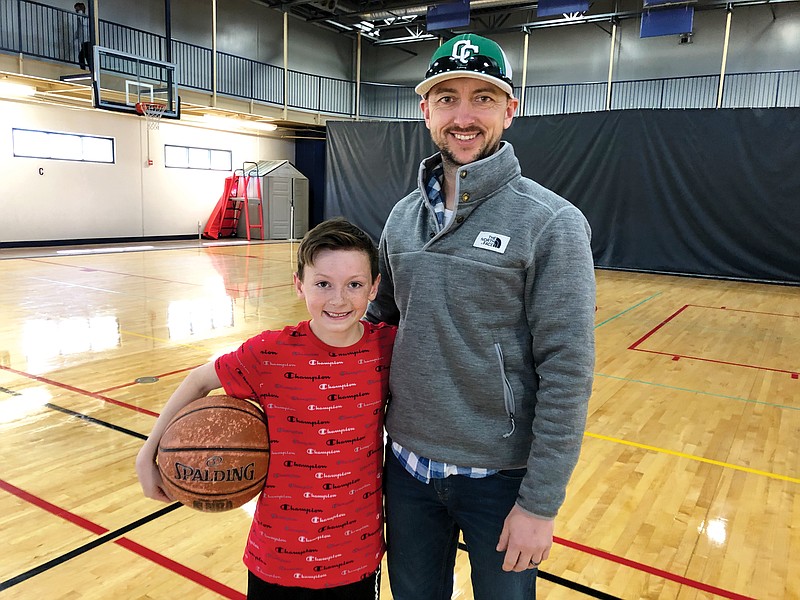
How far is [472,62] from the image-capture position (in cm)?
125

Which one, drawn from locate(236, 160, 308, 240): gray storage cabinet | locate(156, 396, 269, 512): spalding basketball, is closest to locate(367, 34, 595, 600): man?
locate(156, 396, 269, 512): spalding basketball

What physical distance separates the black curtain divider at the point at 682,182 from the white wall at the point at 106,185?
687cm

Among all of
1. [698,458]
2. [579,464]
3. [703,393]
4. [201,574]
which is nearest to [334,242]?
[201,574]

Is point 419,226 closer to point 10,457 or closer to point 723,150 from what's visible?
point 10,457

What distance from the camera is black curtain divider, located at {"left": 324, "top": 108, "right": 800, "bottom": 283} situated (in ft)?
35.6

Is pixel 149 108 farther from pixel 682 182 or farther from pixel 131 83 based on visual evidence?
pixel 682 182

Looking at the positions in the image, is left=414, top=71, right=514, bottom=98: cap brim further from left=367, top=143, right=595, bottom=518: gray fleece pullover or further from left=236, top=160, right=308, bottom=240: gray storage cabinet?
left=236, top=160, right=308, bottom=240: gray storage cabinet

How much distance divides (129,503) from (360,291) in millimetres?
1957

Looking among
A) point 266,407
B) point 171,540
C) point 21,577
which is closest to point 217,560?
point 171,540

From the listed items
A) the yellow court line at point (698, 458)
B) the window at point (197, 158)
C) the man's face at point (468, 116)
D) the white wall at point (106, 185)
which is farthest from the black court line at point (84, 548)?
the window at point (197, 158)

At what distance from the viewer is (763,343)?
6.42m

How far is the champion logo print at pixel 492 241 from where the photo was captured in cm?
124

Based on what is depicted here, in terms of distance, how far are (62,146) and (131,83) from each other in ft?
9.50

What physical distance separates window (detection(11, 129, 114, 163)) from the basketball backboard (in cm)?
143
